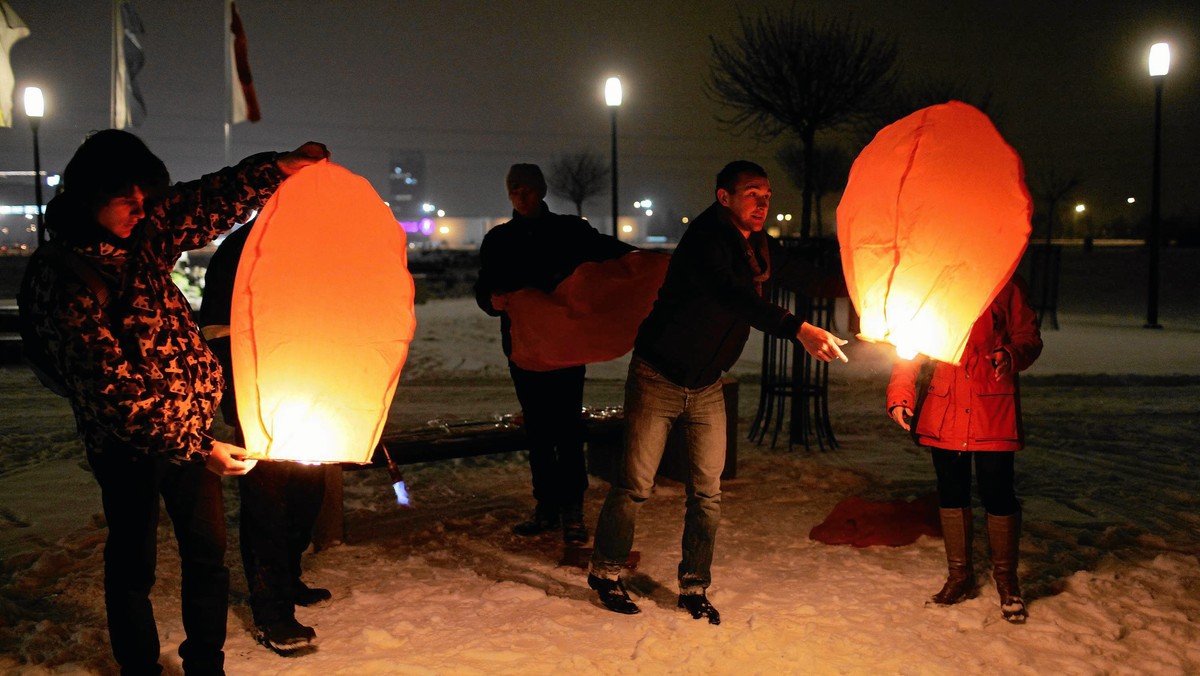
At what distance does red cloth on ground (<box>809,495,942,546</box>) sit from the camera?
5.11 metres

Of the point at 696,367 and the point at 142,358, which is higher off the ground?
the point at 142,358

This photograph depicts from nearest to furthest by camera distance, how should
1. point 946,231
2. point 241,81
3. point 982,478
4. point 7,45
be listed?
point 946,231 → point 982,478 → point 7,45 → point 241,81

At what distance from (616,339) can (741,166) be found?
1.70 metres

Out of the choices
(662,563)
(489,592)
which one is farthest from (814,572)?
(489,592)

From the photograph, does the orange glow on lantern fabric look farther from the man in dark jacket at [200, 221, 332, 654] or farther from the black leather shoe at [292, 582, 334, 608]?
the black leather shoe at [292, 582, 334, 608]

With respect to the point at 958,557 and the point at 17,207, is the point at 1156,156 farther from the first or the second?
the point at 17,207

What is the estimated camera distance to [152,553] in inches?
120

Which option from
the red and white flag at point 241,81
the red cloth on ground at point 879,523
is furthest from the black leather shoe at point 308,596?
the red and white flag at point 241,81

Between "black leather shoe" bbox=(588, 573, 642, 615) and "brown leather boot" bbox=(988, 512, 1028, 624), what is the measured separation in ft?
5.58

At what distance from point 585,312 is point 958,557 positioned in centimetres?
246

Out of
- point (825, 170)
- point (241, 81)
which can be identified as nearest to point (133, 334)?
point (241, 81)

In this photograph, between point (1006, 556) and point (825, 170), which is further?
point (825, 170)

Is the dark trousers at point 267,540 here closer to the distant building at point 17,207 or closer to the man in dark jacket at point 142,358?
the man in dark jacket at point 142,358

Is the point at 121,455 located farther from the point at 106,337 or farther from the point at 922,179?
the point at 922,179
